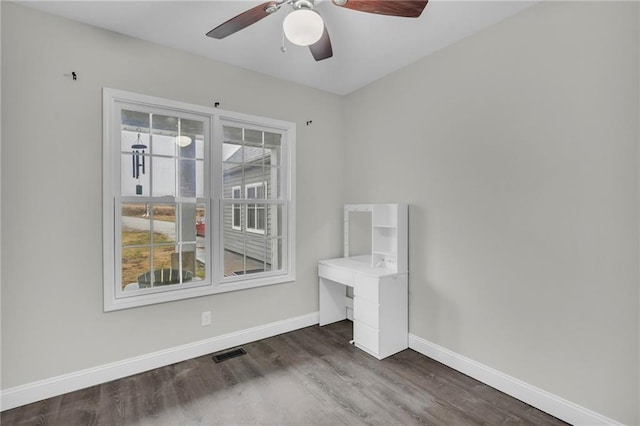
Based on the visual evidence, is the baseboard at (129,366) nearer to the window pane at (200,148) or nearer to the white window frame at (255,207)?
the white window frame at (255,207)

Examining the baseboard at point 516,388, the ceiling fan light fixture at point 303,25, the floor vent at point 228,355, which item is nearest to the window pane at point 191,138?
the ceiling fan light fixture at point 303,25

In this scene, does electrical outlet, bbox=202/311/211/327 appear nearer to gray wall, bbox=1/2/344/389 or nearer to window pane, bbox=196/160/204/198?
gray wall, bbox=1/2/344/389

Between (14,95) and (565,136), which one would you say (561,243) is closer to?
(565,136)

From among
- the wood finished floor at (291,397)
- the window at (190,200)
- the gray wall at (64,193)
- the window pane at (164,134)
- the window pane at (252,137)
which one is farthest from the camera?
the window pane at (252,137)

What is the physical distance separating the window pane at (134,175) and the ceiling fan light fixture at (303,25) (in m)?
1.75

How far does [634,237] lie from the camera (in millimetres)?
1750

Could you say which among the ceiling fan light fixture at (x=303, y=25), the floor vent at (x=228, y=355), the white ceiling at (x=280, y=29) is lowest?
the floor vent at (x=228, y=355)

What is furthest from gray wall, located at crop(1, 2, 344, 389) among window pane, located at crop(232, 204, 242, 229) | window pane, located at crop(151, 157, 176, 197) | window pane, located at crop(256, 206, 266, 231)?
window pane, located at crop(256, 206, 266, 231)

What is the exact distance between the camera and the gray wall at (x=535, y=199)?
5.94 feet

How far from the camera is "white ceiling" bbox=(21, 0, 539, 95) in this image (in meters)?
2.18

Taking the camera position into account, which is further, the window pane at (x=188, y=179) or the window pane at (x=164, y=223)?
the window pane at (x=188, y=179)

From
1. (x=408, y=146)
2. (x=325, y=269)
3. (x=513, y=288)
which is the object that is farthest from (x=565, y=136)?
(x=325, y=269)

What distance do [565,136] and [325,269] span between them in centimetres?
244

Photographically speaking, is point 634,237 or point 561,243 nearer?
point 634,237
